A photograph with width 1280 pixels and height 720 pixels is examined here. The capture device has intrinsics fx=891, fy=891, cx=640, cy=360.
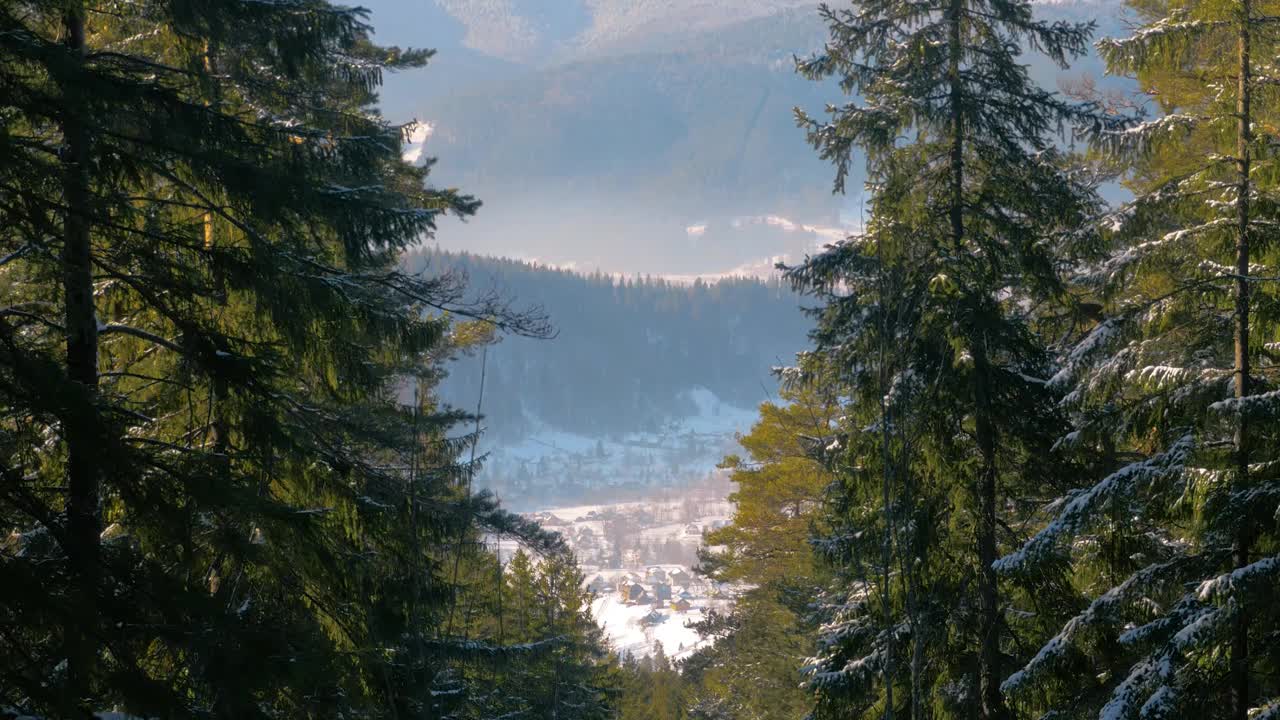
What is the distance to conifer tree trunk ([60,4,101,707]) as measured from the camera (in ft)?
12.2

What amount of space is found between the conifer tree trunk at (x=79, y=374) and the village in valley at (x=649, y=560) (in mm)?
37863

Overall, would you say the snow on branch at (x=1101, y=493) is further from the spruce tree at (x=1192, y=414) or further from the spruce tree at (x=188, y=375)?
the spruce tree at (x=188, y=375)

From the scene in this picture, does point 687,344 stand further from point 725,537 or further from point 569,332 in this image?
point 725,537

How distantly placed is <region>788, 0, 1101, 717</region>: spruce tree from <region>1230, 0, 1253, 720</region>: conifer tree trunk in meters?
1.31

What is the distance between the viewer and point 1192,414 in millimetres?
6176

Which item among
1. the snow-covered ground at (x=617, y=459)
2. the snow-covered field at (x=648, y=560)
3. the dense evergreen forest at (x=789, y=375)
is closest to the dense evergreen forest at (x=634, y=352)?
the snow-covered ground at (x=617, y=459)

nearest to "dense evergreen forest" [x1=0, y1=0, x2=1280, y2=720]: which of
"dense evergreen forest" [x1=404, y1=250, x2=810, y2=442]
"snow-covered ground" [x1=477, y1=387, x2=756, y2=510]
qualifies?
"snow-covered ground" [x1=477, y1=387, x2=756, y2=510]

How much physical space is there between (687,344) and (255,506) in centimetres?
18601

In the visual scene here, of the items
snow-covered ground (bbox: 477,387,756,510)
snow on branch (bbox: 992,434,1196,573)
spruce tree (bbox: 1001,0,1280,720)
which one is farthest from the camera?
snow-covered ground (bbox: 477,387,756,510)

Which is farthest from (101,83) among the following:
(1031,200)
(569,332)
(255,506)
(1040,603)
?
(569,332)

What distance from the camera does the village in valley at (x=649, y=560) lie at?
71.6 metres

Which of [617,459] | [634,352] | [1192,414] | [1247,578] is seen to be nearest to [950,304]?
[1192,414]

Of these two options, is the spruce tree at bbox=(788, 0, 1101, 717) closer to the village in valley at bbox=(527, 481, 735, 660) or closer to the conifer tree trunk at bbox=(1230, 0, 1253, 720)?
the conifer tree trunk at bbox=(1230, 0, 1253, 720)

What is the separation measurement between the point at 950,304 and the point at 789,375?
211cm
